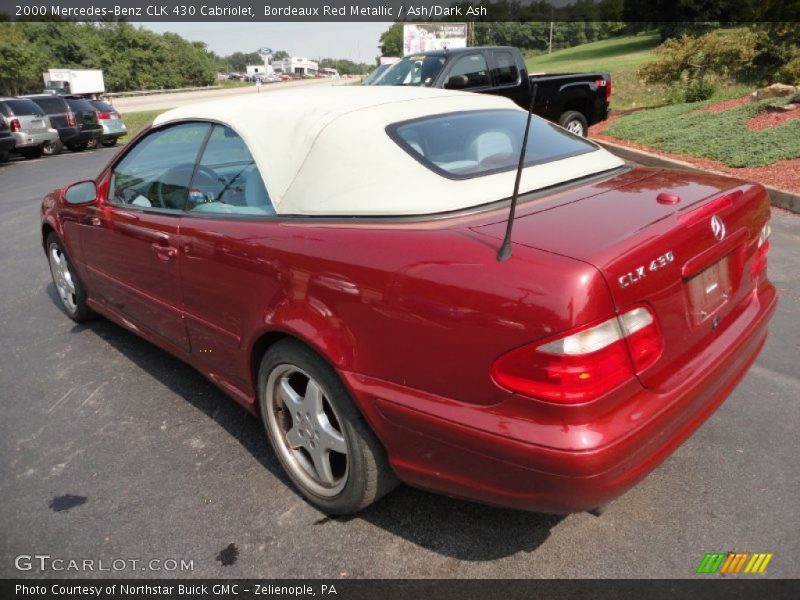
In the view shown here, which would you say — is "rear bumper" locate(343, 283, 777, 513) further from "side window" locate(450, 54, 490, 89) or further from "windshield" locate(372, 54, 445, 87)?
"side window" locate(450, 54, 490, 89)

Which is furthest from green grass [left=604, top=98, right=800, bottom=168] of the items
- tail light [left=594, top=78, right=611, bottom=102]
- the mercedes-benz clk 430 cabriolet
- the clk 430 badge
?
the clk 430 badge

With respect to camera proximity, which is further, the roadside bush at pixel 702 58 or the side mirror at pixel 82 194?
the roadside bush at pixel 702 58

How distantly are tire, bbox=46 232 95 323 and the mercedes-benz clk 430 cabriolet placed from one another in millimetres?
1518

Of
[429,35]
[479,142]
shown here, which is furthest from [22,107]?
[429,35]

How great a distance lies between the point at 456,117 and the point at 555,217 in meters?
1.08

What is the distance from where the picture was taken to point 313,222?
245 centimetres

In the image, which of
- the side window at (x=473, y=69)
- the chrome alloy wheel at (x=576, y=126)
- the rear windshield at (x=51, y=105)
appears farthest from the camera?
the rear windshield at (x=51, y=105)

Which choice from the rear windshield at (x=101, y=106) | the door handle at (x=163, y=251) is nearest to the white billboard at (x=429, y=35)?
the rear windshield at (x=101, y=106)

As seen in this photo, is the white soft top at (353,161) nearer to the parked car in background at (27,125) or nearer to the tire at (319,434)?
the tire at (319,434)

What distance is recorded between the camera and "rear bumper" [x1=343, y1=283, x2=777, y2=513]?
72.3 inches

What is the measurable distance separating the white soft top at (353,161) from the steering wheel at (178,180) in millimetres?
266

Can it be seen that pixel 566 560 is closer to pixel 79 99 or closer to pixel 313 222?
pixel 313 222

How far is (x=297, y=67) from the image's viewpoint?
5886 inches

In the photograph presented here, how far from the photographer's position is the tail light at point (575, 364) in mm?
1808
